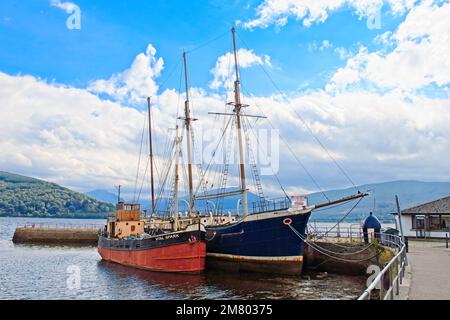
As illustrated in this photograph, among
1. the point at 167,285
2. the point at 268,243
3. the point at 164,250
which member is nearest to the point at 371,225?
the point at 268,243

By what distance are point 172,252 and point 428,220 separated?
92.2 feet

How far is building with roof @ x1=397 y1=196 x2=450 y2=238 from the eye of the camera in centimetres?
4072

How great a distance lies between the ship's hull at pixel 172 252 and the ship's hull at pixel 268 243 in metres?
2.65

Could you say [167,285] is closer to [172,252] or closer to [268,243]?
[172,252]

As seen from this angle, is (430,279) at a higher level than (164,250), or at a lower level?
higher

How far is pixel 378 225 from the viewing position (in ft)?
105

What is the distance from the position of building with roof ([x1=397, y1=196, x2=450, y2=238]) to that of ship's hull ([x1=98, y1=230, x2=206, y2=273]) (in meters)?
25.0

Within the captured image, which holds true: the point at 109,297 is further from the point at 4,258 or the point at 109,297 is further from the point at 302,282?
the point at 4,258

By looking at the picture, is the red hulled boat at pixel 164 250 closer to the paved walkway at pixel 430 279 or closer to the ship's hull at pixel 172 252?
the ship's hull at pixel 172 252

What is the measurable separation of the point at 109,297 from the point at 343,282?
15418 mm

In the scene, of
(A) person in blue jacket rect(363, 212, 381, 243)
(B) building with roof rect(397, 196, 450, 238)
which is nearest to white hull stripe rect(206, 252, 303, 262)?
(A) person in blue jacket rect(363, 212, 381, 243)

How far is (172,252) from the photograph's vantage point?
30.6 metres

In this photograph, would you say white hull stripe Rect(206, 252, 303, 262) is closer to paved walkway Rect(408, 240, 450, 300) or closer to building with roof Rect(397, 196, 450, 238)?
paved walkway Rect(408, 240, 450, 300)
